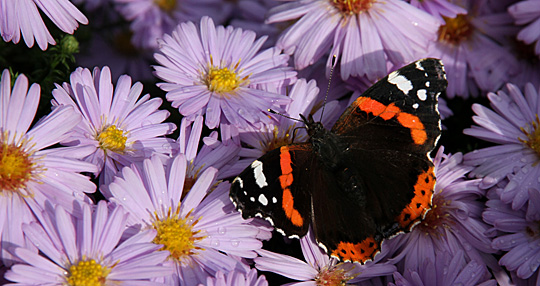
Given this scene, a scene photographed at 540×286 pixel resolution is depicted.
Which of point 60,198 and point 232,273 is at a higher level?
point 60,198

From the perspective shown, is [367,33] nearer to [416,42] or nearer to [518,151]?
[416,42]

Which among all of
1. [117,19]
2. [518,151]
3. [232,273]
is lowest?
[518,151]

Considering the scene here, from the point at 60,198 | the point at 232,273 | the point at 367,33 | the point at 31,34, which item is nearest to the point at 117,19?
the point at 31,34

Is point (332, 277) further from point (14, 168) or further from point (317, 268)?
point (14, 168)

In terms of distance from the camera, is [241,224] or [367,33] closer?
[241,224]

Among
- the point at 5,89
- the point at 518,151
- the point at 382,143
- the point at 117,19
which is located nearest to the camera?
the point at 5,89
